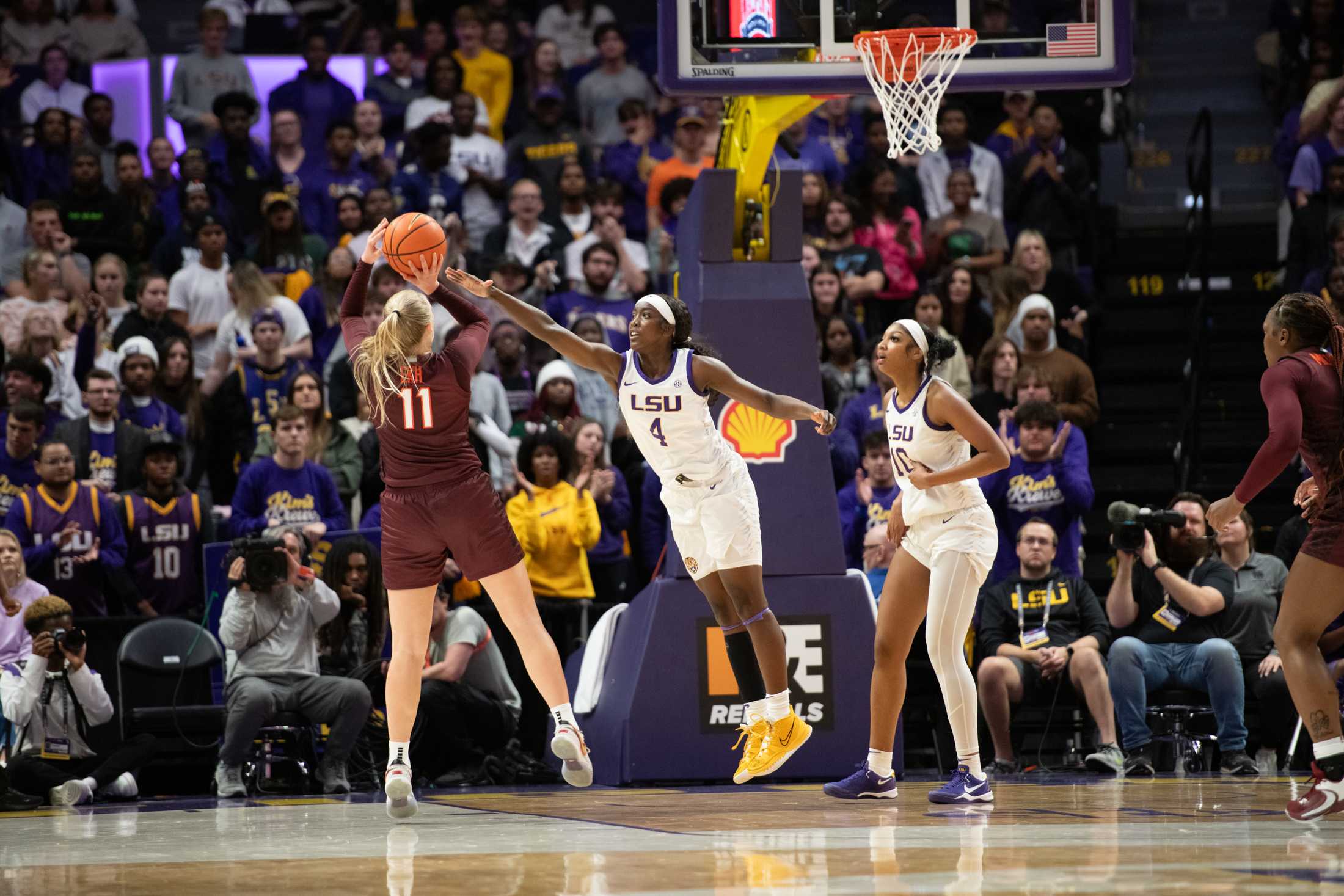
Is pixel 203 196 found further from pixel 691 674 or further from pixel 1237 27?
pixel 1237 27

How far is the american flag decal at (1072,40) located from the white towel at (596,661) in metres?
3.85

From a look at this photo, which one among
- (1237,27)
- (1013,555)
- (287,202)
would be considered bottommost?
(1013,555)

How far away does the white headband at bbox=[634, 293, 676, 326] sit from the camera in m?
8.12

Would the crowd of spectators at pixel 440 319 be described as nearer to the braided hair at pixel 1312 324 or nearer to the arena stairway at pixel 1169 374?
the arena stairway at pixel 1169 374

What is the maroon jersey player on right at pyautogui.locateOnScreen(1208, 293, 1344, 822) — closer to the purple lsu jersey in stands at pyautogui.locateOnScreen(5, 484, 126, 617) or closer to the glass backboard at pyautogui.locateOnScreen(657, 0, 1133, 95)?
the glass backboard at pyautogui.locateOnScreen(657, 0, 1133, 95)

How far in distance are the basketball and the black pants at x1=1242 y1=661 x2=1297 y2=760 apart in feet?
18.4

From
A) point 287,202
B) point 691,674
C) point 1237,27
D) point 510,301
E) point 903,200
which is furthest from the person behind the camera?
point 1237,27

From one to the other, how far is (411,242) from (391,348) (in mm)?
523

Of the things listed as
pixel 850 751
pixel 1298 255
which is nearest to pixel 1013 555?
pixel 850 751

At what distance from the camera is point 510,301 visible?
26.8 ft

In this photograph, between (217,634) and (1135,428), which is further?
(1135,428)

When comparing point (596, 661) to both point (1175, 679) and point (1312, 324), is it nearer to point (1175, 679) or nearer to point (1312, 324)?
point (1175, 679)

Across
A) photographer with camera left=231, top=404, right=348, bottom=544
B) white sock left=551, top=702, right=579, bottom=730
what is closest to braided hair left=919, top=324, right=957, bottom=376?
white sock left=551, top=702, right=579, bottom=730

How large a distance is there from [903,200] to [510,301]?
7.33 meters
